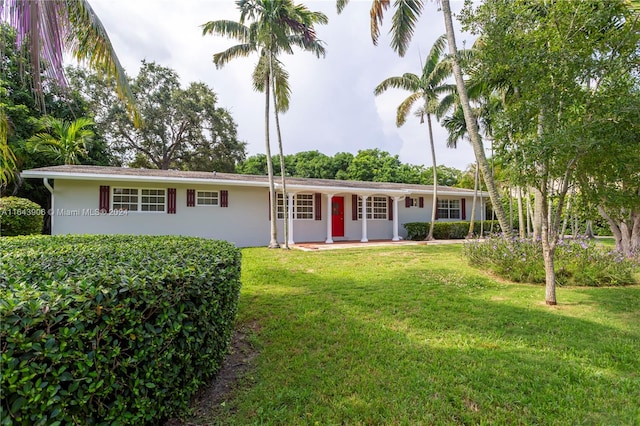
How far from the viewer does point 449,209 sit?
16.9 metres

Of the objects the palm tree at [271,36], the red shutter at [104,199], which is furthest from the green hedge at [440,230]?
the red shutter at [104,199]

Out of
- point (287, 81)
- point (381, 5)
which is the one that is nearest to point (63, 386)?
point (381, 5)

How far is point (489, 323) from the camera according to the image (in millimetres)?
4137

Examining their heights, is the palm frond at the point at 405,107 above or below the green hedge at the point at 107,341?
above

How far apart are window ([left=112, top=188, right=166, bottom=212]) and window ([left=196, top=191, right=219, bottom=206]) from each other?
1.18m

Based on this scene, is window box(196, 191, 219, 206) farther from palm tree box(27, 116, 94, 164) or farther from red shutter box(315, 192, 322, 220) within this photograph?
palm tree box(27, 116, 94, 164)

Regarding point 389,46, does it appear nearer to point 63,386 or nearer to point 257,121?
point 257,121

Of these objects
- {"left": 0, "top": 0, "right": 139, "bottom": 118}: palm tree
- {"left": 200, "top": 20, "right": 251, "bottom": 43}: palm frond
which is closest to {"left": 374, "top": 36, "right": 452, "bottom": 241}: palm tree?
{"left": 200, "top": 20, "right": 251, "bottom": 43}: palm frond

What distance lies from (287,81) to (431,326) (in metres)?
10.2

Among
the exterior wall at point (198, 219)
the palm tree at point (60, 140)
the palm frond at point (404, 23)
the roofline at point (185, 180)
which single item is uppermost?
the palm frond at point (404, 23)

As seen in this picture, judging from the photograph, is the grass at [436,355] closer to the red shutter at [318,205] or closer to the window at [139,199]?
the window at [139,199]

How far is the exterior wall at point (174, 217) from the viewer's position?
33.3 feet

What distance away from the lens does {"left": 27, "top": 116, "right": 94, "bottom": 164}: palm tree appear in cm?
1287

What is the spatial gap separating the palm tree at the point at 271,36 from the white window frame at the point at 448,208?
9596mm
